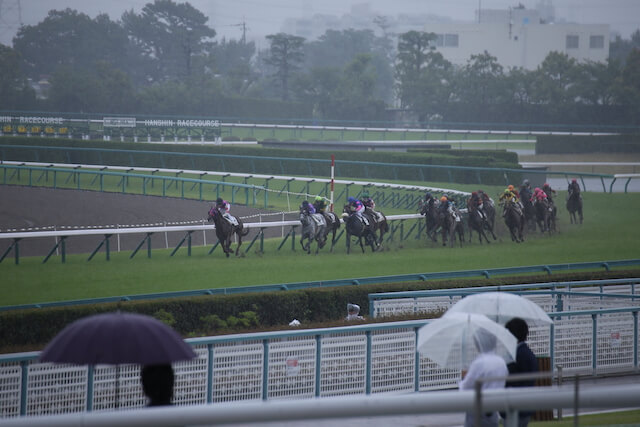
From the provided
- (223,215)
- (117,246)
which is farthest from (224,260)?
(117,246)

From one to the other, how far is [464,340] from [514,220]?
53.5 feet

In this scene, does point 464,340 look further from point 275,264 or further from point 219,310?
point 275,264

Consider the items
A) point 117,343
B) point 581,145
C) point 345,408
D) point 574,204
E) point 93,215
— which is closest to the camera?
point 345,408

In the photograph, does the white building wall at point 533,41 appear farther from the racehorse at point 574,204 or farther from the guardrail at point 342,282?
the guardrail at point 342,282

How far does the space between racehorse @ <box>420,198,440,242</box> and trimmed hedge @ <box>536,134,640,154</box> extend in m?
25.3

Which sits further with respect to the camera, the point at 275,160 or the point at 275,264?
the point at 275,160

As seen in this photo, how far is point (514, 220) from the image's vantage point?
70.6ft

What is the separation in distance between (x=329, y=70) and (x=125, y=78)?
47.4ft

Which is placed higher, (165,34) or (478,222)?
(165,34)

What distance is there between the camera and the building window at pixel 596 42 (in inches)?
3051

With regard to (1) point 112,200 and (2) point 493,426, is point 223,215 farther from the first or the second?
(2) point 493,426

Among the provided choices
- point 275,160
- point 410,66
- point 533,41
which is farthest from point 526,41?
point 275,160

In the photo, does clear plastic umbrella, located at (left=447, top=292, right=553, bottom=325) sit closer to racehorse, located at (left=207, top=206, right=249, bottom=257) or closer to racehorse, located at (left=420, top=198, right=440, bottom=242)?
racehorse, located at (left=207, top=206, right=249, bottom=257)

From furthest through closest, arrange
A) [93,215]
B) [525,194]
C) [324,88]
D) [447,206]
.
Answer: [324,88], [93,215], [525,194], [447,206]
